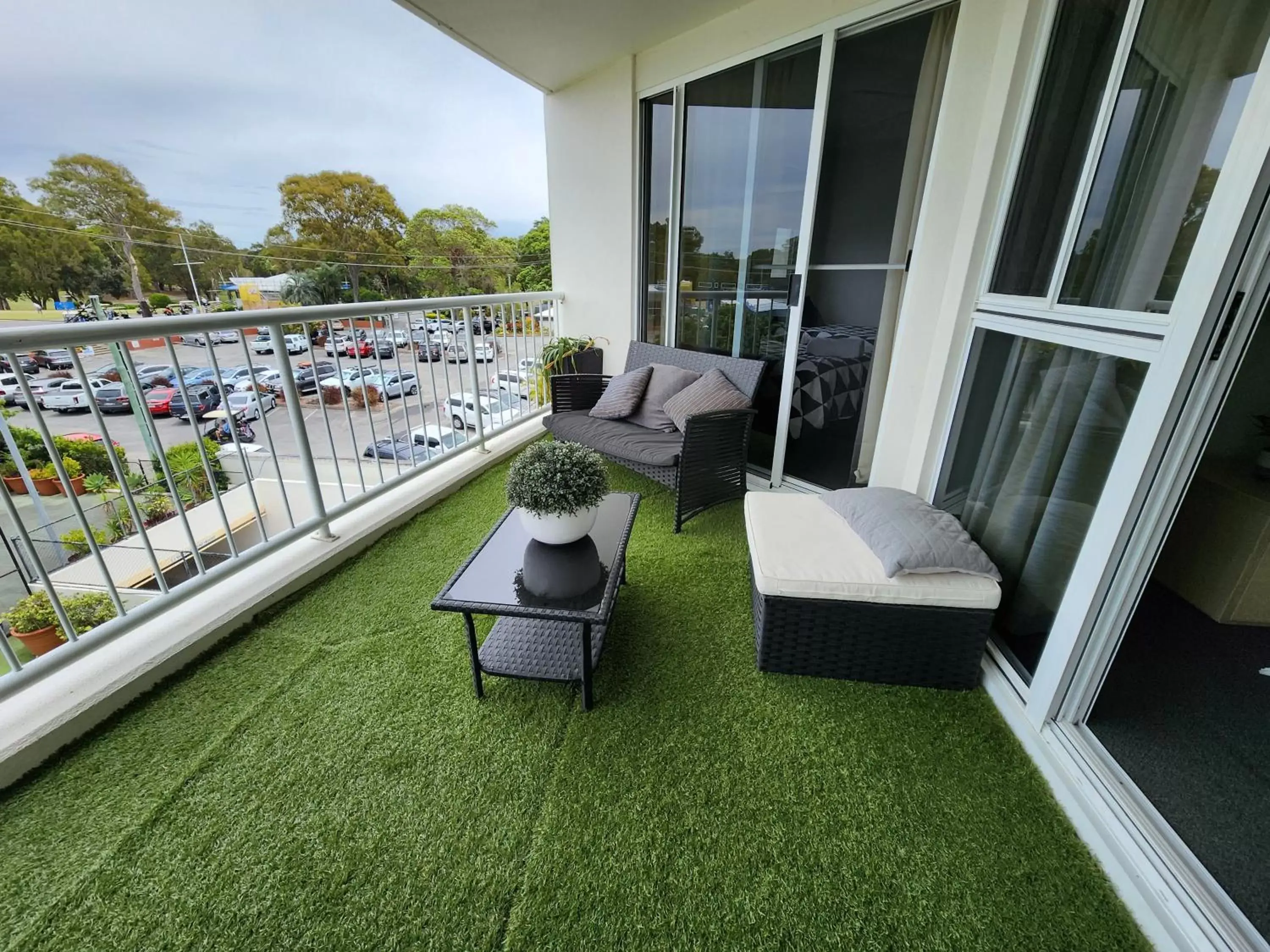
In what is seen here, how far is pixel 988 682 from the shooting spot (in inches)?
63.7

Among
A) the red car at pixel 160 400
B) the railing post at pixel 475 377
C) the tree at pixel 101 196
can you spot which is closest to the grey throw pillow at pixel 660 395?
the railing post at pixel 475 377

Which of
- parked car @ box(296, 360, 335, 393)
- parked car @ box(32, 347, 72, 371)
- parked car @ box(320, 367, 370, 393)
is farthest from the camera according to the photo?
parked car @ box(320, 367, 370, 393)

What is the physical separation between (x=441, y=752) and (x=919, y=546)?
157 cm

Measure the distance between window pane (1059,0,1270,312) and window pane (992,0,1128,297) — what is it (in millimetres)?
91

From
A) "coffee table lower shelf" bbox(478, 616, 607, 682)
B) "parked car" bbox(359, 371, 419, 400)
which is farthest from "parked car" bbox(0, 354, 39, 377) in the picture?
"coffee table lower shelf" bbox(478, 616, 607, 682)

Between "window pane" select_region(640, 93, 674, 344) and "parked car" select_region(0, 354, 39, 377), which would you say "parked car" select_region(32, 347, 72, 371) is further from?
"window pane" select_region(640, 93, 674, 344)

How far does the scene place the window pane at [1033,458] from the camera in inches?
51.1

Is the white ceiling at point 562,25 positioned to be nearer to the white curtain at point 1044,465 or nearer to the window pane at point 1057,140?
the window pane at point 1057,140

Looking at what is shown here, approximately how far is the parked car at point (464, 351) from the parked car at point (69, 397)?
167 centimetres

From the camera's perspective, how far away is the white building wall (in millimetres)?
3582

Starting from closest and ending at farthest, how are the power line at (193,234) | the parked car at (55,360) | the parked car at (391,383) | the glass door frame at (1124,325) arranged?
1. the glass door frame at (1124,325)
2. the parked car at (55,360)
3. the parked car at (391,383)
4. the power line at (193,234)

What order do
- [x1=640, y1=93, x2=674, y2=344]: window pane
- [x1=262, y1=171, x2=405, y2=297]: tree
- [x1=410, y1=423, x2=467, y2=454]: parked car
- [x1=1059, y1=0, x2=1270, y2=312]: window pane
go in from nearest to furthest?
[x1=1059, y1=0, x2=1270, y2=312]: window pane < [x1=410, y1=423, x2=467, y2=454]: parked car < [x1=640, y1=93, x2=674, y2=344]: window pane < [x1=262, y1=171, x2=405, y2=297]: tree

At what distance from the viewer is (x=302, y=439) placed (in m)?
2.10

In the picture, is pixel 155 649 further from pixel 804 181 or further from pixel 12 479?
pixel 804 181
